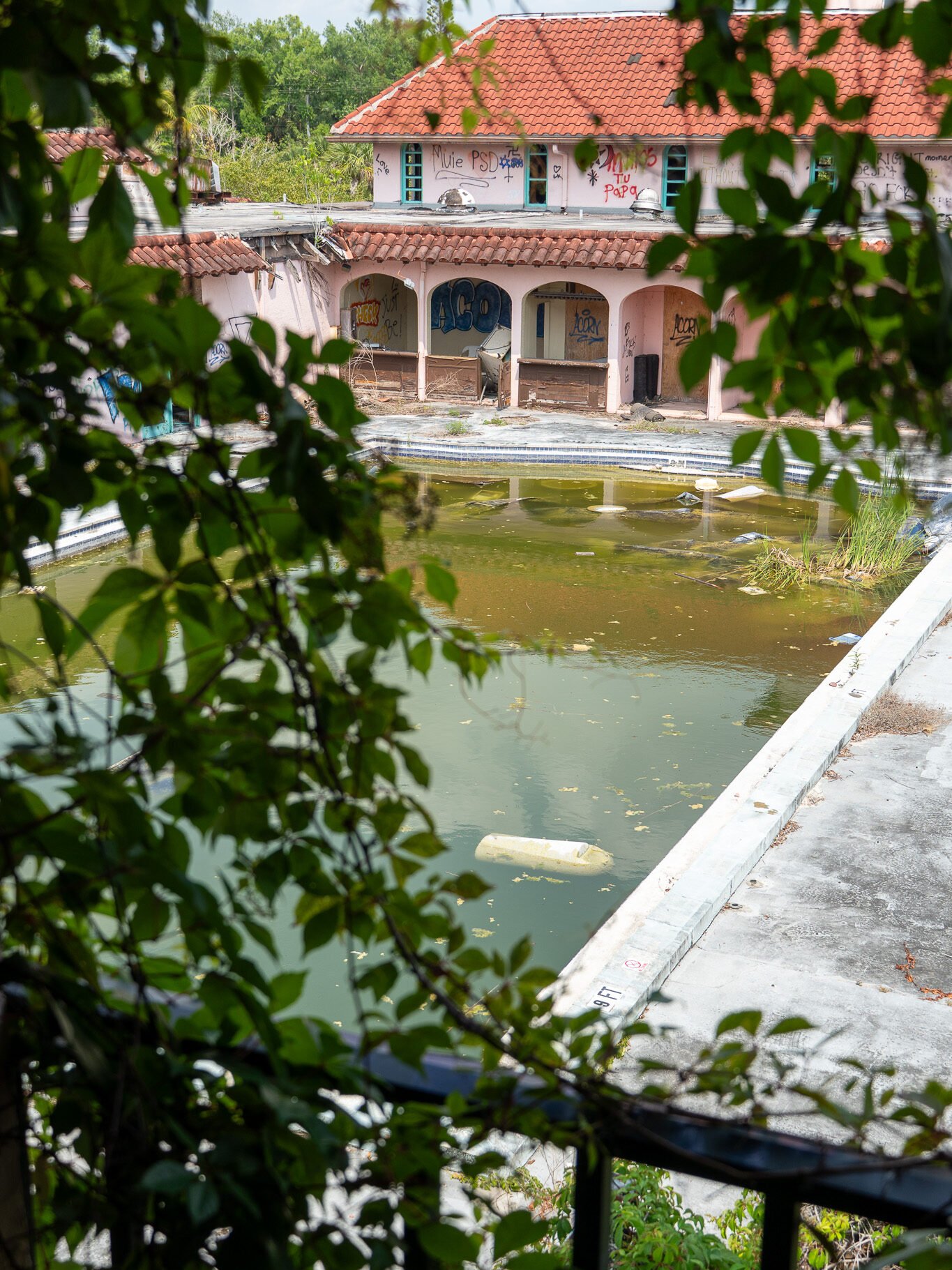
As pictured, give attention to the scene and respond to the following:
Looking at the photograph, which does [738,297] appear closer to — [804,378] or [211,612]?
[804,378]

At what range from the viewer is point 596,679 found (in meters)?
9.93

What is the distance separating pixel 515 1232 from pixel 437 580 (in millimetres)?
546

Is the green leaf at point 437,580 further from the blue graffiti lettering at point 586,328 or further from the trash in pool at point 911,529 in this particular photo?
the blue graffiti lettering at point 586,328

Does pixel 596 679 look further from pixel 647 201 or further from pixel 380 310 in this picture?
pixel 380 310

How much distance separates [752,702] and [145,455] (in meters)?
8.89

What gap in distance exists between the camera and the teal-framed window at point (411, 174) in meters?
25.5

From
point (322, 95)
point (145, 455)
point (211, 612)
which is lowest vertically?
point (211, 612)

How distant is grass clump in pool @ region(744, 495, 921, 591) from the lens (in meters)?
12.7

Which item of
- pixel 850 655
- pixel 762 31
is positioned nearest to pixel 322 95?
pixel 850 655

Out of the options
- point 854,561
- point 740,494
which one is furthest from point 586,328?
point 854,561

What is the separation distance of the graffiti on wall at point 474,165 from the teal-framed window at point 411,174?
14.5 inches

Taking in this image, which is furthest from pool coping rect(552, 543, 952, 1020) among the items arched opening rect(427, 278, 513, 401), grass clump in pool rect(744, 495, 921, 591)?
arched opening rect(427, 278, 513, 401)

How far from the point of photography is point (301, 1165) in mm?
979

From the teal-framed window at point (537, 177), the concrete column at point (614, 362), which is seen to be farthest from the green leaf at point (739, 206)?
the teal-framed window at point (537, 177)
